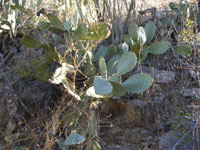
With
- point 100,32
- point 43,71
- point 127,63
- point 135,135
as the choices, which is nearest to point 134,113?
point 135,135

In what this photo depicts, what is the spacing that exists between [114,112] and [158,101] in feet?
1.78

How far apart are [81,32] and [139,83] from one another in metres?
0.88

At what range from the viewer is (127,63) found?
2.98 m

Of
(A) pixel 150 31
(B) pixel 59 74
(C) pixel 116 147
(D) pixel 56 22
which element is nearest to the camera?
(B) pixel 59 74

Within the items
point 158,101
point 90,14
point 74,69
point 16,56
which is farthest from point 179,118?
point 16,56

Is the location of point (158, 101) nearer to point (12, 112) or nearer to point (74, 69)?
point (74, 69)

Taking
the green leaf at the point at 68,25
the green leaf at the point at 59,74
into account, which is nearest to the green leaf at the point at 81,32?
the green leaf at the point at 68,25

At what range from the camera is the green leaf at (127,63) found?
2.95 m

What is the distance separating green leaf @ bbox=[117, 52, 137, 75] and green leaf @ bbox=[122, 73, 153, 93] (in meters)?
0.12

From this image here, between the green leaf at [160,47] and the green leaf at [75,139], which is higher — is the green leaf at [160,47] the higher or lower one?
the higher one

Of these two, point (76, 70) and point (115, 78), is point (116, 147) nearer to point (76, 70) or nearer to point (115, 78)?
point (115, 78)

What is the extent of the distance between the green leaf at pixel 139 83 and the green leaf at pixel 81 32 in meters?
0.72

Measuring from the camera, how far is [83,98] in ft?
10.3

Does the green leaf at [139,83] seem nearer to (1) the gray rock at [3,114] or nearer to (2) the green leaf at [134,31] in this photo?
(2) the green leaf at [134,31]
